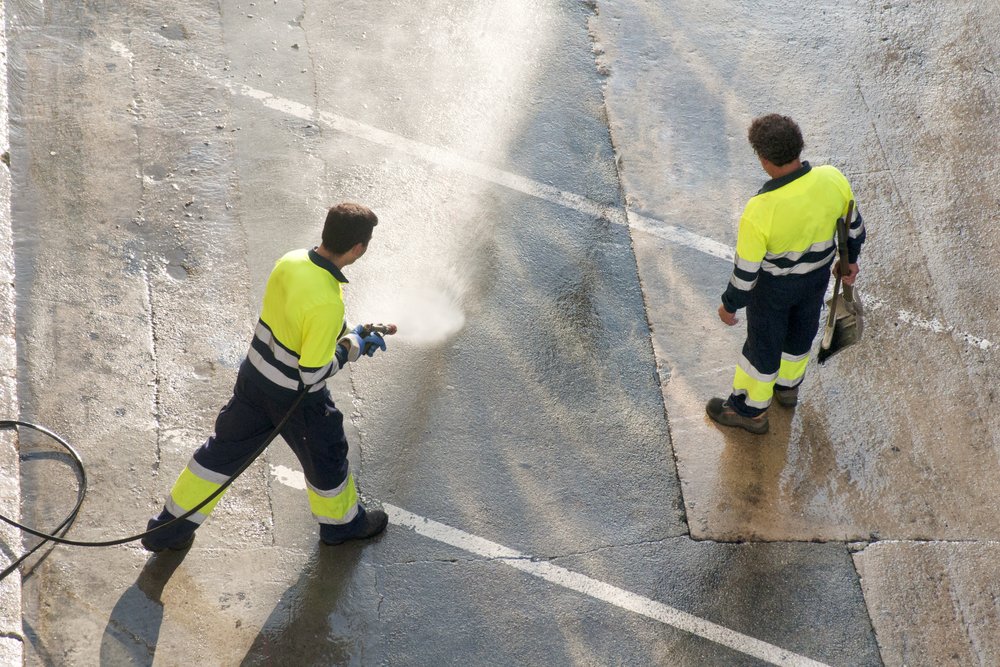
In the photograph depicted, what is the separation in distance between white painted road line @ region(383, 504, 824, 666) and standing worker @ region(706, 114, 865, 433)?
4.71ft

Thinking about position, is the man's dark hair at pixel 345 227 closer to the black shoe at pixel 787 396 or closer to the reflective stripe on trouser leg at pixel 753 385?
the reflective stripe on trouser leg at pixel 753 385

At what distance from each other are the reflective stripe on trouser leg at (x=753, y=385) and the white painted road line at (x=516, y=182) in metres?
1.41

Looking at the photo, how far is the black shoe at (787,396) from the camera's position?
6438 millimetres

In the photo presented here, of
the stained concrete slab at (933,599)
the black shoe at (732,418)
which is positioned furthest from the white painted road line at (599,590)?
the black shoe at (732,418)

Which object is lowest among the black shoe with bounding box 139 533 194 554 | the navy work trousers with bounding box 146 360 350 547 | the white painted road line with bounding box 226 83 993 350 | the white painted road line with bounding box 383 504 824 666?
the white painted road line with bounding box 383 504 824 666

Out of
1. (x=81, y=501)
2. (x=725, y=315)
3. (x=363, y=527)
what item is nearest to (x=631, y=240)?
(x=725, y=315)

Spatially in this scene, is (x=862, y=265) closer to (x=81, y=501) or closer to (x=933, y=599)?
(x=933, y=599)

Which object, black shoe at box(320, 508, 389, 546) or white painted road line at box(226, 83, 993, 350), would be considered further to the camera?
white painted road line at box(226, 83, 993, 350)

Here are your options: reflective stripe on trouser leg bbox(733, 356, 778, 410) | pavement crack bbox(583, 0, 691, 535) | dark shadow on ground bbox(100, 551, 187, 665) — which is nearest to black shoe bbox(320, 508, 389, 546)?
dark shadow on ground bbox(100, 551, 187, 665)

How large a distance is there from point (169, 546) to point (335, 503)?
94 centimetres

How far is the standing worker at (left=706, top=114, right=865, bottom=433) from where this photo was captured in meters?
5.41

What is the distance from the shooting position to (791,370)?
627cm

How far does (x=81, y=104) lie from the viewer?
7605mm

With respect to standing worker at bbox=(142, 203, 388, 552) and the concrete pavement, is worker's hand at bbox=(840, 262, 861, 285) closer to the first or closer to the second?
standing worker at bbox=(142, 203, 388, 552)
